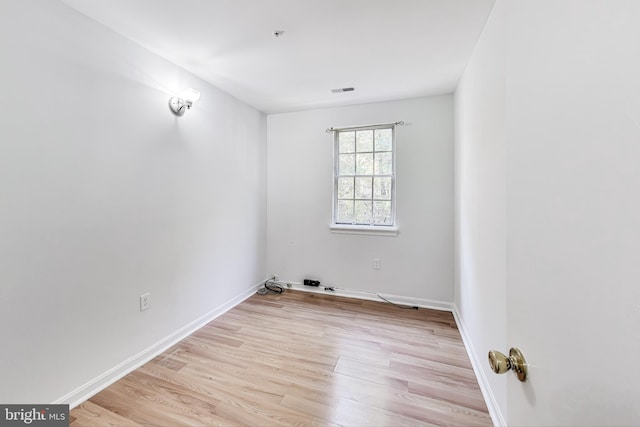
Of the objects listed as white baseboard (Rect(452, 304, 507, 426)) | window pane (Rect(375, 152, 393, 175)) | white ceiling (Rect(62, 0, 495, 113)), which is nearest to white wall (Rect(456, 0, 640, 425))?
white baseboard (Rect(452, 304, 507, 426))

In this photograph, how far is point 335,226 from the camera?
11.0 feet

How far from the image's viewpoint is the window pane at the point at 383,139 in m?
3.20

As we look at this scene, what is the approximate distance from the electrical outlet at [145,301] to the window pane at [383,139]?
287cm

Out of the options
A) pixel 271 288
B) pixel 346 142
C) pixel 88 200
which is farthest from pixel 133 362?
pixel 346 142

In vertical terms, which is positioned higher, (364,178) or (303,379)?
(364,178)

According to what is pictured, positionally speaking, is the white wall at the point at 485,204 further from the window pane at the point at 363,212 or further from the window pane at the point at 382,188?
the window pane at the point at 363,212

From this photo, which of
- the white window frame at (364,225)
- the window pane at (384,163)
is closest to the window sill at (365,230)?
the white window frame at (364,225)

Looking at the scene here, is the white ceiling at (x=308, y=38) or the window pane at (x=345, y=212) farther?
the window pane at (x=345, y=212)

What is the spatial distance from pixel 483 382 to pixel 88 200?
113 inches

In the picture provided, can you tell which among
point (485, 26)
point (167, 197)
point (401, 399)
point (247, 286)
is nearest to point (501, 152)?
point (485, 26)

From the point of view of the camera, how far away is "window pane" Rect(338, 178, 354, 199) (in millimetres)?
3387

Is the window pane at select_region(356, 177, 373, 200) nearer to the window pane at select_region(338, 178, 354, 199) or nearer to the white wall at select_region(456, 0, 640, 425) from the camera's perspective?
the window pane at select_region(338, 178, 354, 199)

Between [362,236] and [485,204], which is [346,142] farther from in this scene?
[485,204]

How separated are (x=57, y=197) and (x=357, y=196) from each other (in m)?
2.77
